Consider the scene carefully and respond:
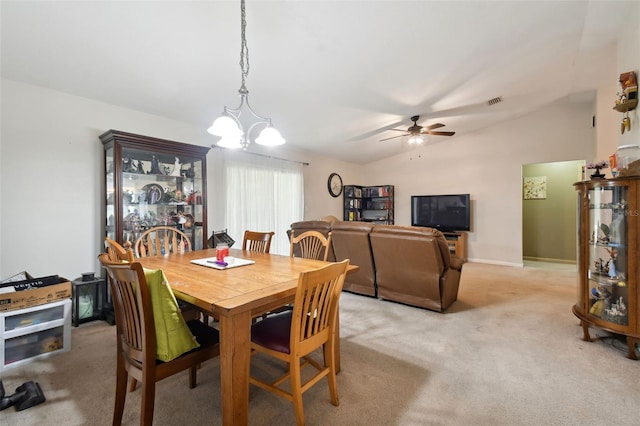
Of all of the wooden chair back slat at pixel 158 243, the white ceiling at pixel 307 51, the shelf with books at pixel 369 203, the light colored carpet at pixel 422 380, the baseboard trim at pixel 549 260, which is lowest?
the light colored carpet at pixel 422 380

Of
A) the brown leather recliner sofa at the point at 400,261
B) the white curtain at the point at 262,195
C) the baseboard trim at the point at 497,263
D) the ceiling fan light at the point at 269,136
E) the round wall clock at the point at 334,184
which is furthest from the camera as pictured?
the round wall clock at the point at 334,184

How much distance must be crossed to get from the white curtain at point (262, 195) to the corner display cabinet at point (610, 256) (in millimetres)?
3882

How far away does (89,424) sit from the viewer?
1.50 meters

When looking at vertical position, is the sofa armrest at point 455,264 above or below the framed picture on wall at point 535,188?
below

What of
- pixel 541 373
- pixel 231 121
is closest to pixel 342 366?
pixel 541 373

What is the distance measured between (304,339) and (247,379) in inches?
12.1

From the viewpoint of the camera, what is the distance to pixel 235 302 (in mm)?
1238

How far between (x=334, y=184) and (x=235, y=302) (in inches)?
213

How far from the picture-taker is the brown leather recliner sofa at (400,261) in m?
2.89

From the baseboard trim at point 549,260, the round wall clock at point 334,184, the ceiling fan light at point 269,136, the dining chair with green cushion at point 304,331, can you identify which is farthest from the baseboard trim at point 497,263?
the ceiling fan light at point 269,136

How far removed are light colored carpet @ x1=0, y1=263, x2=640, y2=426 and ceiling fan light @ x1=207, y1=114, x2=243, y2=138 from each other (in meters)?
1.61

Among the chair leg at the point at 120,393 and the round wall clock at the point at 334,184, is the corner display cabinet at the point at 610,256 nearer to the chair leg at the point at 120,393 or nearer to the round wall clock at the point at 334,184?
the chair leg at the point at 120,393

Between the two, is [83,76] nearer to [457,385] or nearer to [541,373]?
[457,385]

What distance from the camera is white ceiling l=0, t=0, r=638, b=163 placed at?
6.86 feet
